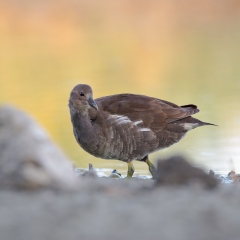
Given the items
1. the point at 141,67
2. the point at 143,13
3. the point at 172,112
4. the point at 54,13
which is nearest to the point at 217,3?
the point at 143,13

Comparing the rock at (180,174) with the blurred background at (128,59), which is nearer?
the rock at (180,174)

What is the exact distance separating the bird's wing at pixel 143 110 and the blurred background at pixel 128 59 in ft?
2.47

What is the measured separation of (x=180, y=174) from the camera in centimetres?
433

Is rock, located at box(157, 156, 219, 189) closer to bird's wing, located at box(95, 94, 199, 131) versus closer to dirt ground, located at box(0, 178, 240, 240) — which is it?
dirt ground, located at box(0, 178, 240, 240)

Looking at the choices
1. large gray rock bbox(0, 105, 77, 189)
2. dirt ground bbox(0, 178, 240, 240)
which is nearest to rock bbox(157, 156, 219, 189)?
dirt ground bbox(0, 178, 240, 240)

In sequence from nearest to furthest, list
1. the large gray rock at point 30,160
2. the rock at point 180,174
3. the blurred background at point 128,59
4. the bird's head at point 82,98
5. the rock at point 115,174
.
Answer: the large gray rock at point 30,160, the rock at point 180,174, the bird's head at point 82,98, the rock at point 115,174, the blurred background at point 128,59

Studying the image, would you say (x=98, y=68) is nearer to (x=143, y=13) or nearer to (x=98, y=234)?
(x=143, y=13)

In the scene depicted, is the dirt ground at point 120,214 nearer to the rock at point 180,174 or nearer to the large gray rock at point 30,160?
the large gray rock at point 30,160

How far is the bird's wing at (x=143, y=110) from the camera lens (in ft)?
25.4

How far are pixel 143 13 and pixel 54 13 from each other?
12.8ft

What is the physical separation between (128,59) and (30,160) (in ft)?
51.3

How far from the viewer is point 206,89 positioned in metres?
13.6

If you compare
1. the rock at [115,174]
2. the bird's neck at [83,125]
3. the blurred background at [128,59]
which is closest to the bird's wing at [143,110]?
the bird's neck at [83,125]

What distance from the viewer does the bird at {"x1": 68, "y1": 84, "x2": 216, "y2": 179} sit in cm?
750
